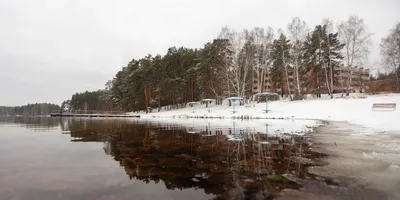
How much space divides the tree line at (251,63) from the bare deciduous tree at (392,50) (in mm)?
53

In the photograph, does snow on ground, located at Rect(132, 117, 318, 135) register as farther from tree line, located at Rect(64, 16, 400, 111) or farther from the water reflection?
tree line, located at Rect(64, 16, 400, 111)

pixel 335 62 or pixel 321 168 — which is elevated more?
pixel 335 62

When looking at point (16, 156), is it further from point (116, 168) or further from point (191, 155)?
point (191, 155)

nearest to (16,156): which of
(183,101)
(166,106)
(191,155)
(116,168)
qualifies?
(116,168)

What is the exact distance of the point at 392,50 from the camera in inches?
1513

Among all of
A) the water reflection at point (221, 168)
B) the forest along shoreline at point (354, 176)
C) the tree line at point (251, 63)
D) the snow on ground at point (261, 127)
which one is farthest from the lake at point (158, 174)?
the tree line at point (251, 63)

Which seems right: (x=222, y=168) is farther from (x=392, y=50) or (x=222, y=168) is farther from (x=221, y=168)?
(x=392, y=50)

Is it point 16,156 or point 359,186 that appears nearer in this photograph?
point 359,186

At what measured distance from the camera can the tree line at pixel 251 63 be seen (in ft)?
130

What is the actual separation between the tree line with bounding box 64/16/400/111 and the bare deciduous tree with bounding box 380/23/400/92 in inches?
2.1

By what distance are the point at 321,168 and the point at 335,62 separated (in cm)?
4785

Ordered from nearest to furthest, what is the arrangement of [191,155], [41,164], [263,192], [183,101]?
1. [263,192]
2. [41,164]
3. [191,155]
4. [183,101]

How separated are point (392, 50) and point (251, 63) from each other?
24.0 metres

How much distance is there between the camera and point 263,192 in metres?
4.48
